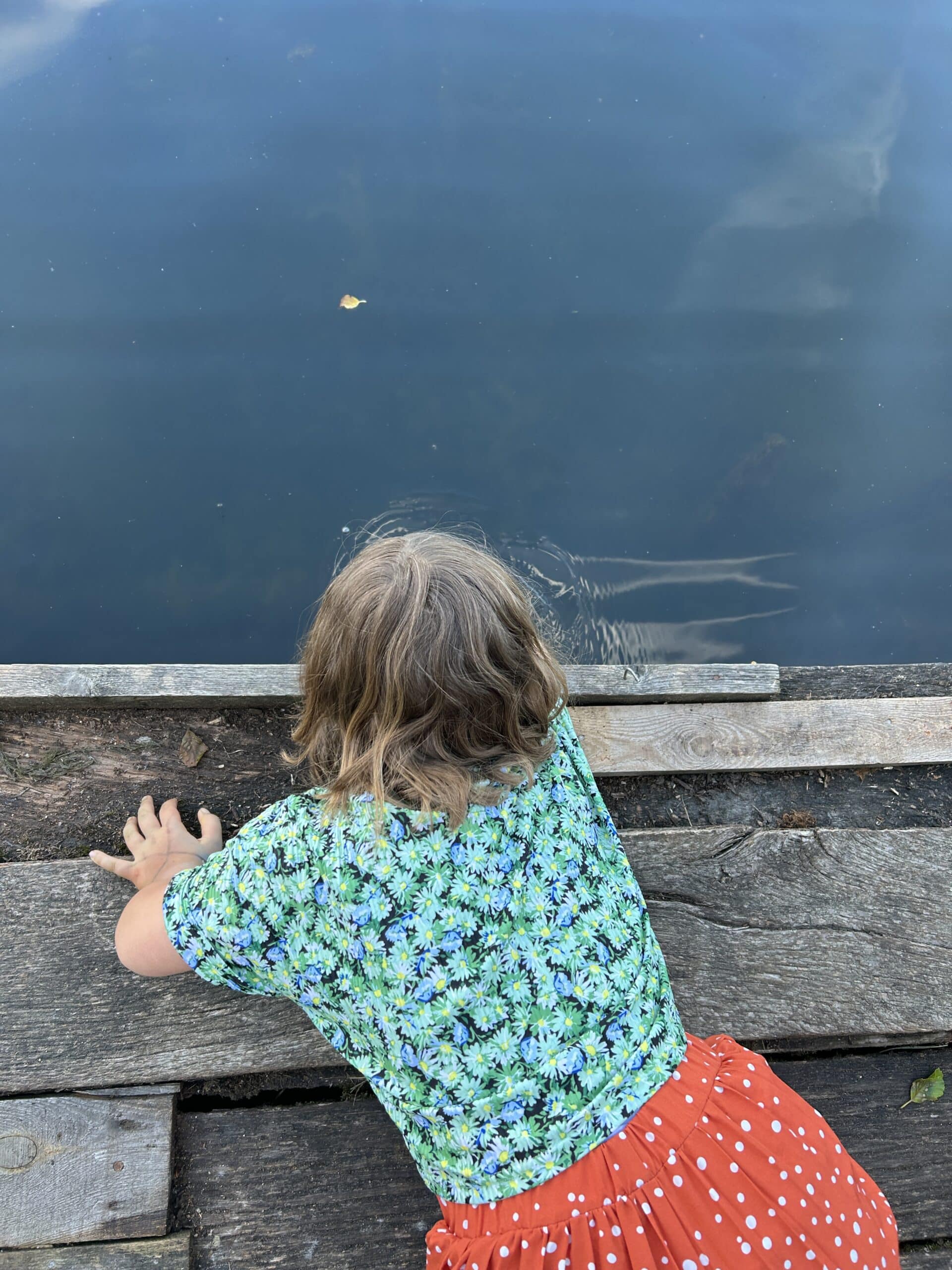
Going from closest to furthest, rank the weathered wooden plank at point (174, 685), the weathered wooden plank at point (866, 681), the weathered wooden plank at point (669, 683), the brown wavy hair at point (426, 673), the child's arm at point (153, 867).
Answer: the brown wavy hair at point (426, 673)
the child's arm at point (153, 867)
the weathered wooden plank at point (174, 685)
the weathered wooden plank at point (669, 683)
the weathered wooden plank at point (866, 681)

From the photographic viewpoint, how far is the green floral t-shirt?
1.03 meters

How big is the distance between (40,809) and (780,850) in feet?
4.74

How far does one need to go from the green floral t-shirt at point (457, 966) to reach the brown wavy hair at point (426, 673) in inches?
2.2

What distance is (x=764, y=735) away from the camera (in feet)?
5.20

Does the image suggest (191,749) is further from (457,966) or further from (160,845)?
(457,966)

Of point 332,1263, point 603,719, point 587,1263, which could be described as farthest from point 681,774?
point 332,1263

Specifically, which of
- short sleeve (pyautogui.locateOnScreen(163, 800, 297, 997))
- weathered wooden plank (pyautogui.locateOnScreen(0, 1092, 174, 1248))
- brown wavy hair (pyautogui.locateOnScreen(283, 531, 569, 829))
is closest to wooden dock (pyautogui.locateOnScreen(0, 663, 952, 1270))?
weathered wooden plank (pyautogui.locateOnScreen(0, 1092, 174, 1248))

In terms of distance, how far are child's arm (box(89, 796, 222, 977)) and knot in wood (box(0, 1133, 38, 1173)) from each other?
31cm

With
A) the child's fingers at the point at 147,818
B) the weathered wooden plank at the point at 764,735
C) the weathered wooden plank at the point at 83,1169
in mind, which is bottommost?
the weathered wooden plank at the point at 83,1169

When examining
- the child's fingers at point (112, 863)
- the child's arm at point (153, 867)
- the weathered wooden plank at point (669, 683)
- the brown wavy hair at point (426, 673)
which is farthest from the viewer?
the weathered wooden plank at point (669, 683)

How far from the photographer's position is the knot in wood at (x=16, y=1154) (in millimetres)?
1257

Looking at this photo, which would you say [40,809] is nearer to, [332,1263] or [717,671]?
[332,1263]

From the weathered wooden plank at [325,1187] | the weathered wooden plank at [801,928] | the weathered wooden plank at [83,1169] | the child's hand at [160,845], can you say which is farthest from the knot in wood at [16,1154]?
the weathered wooden plank at [801,928]

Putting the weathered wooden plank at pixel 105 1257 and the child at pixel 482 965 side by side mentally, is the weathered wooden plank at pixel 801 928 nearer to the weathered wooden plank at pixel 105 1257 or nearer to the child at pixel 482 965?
the child at pixel 482 965
